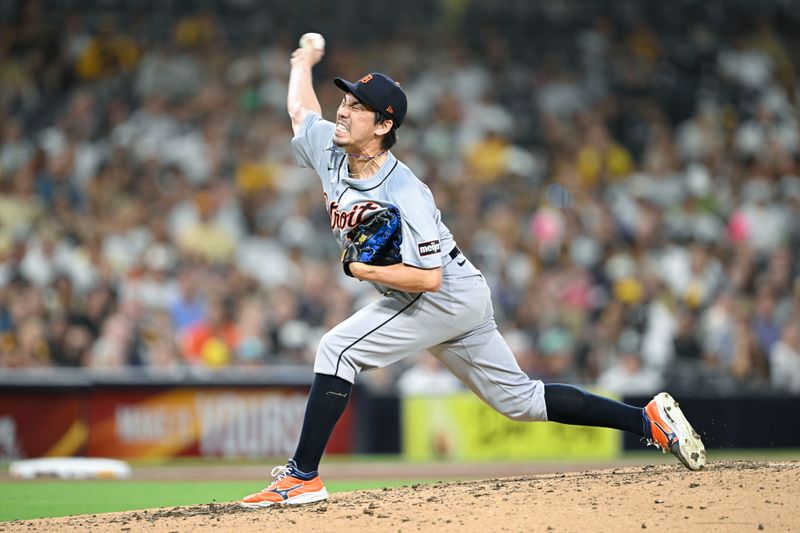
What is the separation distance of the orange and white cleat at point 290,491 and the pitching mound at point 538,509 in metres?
0.05

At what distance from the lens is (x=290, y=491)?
5785 mm

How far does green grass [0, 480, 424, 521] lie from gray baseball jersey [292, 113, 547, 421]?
7.74 feet

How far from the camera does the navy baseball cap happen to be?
5.82 meters

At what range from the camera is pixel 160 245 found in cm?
1352

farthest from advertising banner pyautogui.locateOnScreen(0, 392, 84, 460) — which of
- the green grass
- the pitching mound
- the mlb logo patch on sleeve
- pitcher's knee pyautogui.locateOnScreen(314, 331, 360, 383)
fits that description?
the mlb logo patch on sleeve

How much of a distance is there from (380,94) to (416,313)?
1135 mm

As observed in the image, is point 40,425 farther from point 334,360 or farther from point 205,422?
point 334,360

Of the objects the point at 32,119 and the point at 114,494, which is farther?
the point at 32,119

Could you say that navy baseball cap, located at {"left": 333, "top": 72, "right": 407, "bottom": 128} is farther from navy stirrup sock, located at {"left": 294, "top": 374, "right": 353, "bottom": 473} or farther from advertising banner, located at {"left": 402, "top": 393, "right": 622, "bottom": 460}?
advertising banner, located at {"left": 402, "top": 393, "right": 622, "bottom": 460}

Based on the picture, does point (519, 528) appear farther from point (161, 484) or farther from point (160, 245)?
point (160, 245)

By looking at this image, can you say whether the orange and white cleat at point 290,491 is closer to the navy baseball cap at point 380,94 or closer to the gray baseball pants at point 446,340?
the gray baseball pants at point 446,340

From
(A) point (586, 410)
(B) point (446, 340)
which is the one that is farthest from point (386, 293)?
(A) point (586, 410)

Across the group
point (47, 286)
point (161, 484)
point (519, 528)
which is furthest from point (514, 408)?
point (47, 286)

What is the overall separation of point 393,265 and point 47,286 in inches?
318
